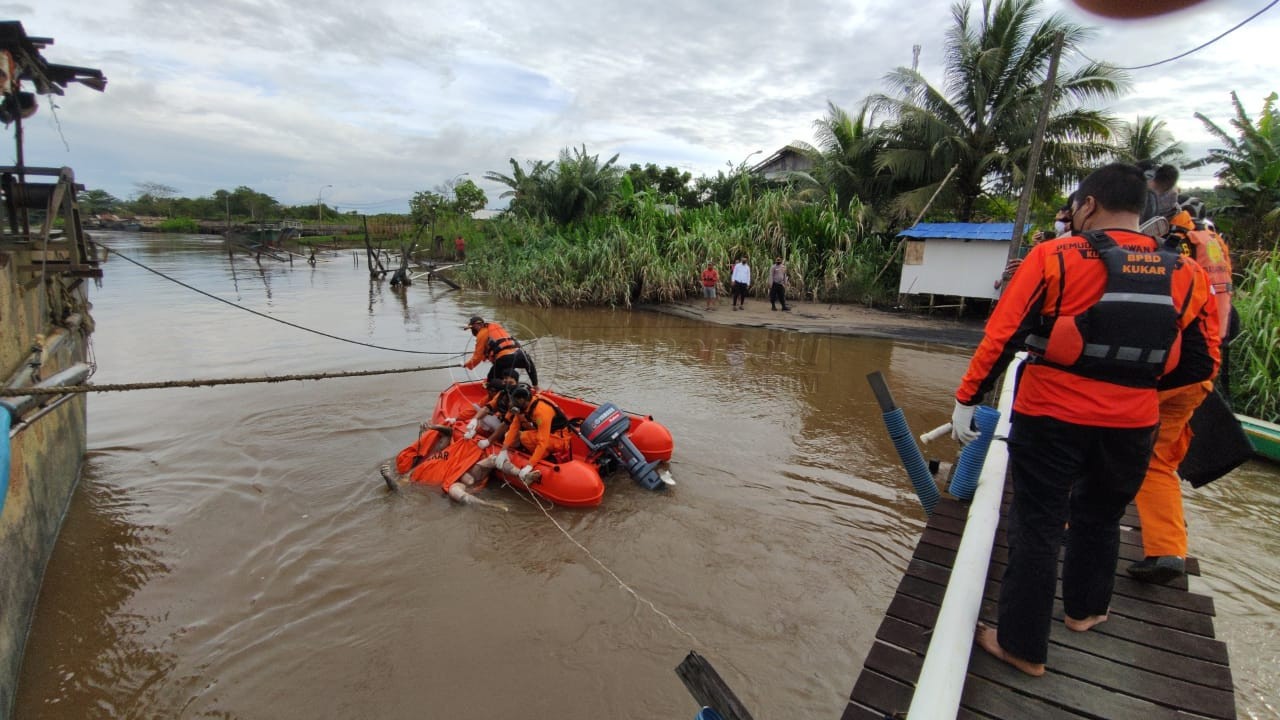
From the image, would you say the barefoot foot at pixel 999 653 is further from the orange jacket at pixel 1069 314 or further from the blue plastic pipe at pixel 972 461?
the blue plastic pipe at pixel 972 461

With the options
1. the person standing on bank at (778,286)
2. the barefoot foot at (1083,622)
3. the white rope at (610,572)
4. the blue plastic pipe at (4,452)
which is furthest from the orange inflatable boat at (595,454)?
the person standing on bank at (778,286)

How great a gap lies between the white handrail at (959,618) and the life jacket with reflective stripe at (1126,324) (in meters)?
0.71

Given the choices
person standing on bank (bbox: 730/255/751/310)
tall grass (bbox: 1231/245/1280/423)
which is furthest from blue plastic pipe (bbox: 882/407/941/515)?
person standing on bank (bbox: 730/255/751/310)

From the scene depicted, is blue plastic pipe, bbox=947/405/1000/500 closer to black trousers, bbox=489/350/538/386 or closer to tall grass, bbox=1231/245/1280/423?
black trousers, bbox=489/350/538/386

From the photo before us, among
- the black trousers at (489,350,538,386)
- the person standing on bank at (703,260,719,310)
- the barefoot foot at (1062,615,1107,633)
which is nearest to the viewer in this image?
the barefoot foot at (1062,615,1107,633)

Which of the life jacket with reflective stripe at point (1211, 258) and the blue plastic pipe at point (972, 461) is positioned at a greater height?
the life jacket with reflective stripe at point (1211, 258)

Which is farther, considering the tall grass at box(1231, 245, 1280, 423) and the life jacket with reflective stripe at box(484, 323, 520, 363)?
the tall grass at box(1231, 245, 1280, 423)

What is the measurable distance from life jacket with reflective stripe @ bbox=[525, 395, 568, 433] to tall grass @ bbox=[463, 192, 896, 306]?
12.4 metres

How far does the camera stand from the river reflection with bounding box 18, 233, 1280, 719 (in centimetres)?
370

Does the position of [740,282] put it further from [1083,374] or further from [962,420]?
[1083,374]

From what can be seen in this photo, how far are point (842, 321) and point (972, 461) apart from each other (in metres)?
12.4

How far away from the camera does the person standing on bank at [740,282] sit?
17.0 metres

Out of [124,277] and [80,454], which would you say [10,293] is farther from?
[124,277]

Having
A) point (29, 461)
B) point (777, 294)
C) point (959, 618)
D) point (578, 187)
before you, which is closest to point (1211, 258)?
point (959, 618)
